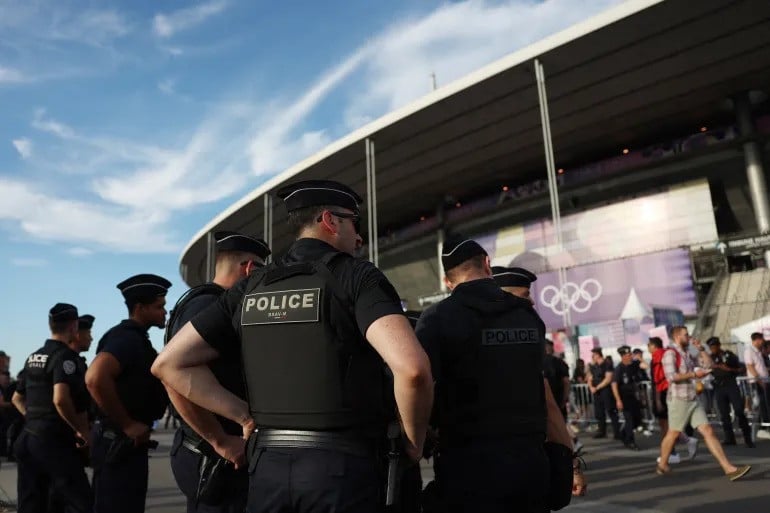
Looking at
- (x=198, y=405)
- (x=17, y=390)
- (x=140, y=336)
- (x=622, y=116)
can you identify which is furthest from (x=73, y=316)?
(x=622, y=116)

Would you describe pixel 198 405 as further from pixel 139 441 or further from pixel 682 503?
pixel 682 503

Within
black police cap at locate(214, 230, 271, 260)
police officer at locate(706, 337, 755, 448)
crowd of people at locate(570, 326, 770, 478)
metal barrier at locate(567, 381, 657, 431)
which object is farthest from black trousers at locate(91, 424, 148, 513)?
metal barrier at locate(567, 381, 657, 431)

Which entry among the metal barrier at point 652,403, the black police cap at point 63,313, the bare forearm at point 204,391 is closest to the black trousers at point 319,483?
the bare forearm at point 204,391

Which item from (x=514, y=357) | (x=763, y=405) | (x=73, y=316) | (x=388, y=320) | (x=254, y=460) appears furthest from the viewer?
(x=763, y=405)

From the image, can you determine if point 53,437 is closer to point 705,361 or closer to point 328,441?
point 328,441

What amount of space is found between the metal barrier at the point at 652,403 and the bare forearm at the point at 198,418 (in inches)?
342

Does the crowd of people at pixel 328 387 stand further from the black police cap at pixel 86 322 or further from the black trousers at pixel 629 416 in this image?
the black trousers at pixel 629 416

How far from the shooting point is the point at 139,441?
349 centimetres

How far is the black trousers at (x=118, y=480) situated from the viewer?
3.43 meters

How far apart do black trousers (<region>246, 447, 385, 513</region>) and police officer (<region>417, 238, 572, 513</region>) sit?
76 cm

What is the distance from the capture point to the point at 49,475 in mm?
4355

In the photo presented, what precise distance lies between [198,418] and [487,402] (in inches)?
48.5

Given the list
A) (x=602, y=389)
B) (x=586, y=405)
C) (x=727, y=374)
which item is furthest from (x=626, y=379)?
(x=586, y=405)

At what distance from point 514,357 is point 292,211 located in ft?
4.04
